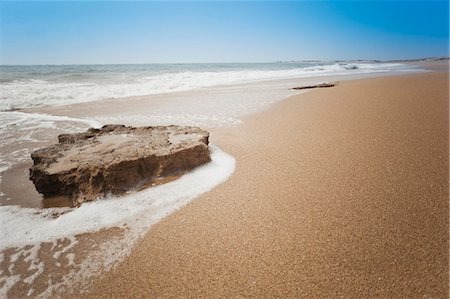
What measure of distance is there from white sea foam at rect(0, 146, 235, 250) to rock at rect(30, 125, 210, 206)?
0.19 metres

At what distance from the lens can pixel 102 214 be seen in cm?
228

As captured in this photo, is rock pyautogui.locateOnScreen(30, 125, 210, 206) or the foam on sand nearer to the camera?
the foam on sand

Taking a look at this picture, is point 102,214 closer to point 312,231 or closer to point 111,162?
point 111,162

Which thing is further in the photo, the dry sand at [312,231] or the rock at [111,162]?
the rock at [111,162]

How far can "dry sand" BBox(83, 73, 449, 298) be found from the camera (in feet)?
4.92

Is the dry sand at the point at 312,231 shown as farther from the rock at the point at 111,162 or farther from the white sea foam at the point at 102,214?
the rock at the point at 111,162

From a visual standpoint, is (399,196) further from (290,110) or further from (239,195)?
(290,110)

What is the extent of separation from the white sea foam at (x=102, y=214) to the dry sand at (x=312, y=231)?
6.7 inches

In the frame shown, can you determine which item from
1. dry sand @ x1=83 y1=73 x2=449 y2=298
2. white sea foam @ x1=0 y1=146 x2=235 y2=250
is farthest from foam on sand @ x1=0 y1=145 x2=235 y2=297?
dry sand @ x1=83 y1=73 x2=449 y2=298

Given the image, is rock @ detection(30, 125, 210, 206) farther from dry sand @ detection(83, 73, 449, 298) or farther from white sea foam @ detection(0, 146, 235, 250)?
dry sand @ detection(83, 73, 449, 298)

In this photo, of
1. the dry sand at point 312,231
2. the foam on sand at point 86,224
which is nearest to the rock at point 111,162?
the foam on sand at point 86,224

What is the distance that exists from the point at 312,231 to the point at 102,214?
1751 millimetres

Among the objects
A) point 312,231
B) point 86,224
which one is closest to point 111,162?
point 86,224

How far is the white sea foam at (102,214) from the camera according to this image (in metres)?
2.08
